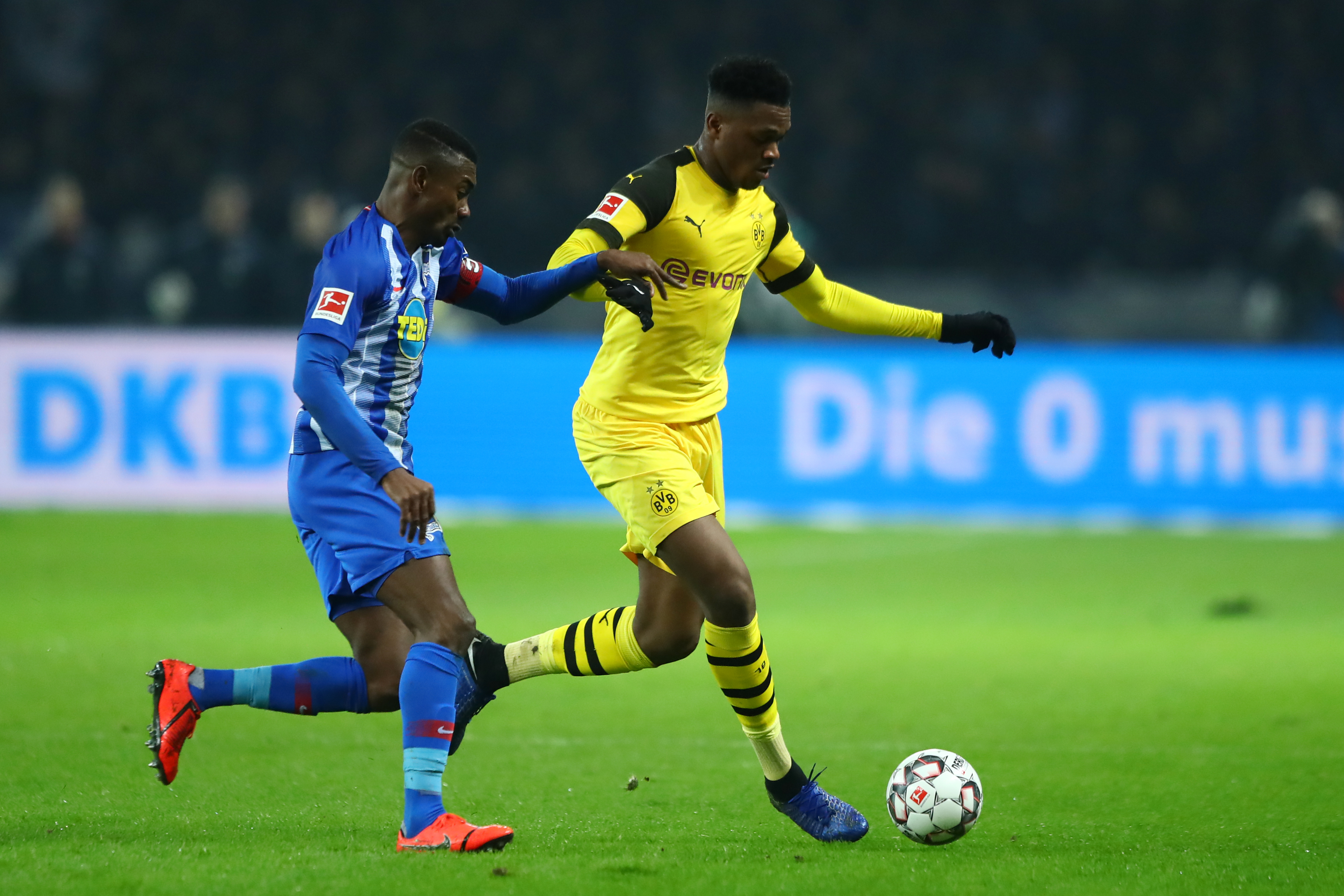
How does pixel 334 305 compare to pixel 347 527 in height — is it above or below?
above

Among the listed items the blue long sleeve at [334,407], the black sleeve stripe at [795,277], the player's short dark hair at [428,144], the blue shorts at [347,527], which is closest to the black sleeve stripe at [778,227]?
the black sleeve stripe at [795,277]

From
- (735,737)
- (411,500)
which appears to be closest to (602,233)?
(411,500)

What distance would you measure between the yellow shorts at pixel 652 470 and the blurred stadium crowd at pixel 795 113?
993cm

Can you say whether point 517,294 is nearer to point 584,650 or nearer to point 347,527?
point 347,527

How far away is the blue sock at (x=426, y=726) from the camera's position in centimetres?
411

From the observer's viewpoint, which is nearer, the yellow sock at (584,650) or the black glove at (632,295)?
the black glove at (632,295)

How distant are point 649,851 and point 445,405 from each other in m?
8.68

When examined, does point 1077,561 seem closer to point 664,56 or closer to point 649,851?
point 649,851

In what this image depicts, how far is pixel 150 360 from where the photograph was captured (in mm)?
12500

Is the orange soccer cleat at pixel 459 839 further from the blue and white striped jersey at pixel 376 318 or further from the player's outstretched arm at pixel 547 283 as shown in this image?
the player's outstretched arm at pixel 547 283

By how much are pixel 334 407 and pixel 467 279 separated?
85 centimetres

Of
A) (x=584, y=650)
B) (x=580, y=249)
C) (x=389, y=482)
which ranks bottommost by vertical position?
(x=584, y=650)

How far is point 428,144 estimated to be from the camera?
4367mm

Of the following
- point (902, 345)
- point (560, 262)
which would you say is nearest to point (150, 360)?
point (902, 345)
